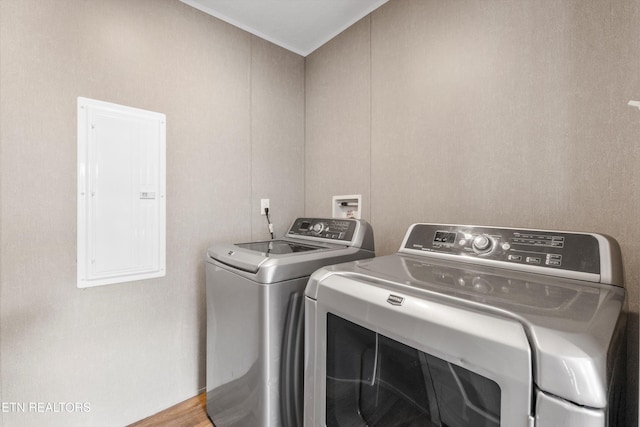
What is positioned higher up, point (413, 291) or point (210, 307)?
point (413, 291)

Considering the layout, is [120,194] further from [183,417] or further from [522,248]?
[522,248]

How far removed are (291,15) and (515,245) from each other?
181cm

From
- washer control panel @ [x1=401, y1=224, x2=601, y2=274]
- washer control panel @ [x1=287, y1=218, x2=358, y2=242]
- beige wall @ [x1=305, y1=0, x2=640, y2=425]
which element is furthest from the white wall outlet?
washer control panel @ [x1=401, y1=224, x2=601, y2=274]

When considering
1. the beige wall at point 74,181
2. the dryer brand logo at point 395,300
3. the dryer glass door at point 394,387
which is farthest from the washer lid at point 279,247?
the dryer brand logo at point 395,300

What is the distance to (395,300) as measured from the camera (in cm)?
71

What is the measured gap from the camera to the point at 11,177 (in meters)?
1.20

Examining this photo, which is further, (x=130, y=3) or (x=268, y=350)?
(x=130, y=3)

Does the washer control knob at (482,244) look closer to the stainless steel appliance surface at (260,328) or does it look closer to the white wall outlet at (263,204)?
the stainless steel appliance surface at (260,328)

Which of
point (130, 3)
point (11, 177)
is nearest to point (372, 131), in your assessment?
point (130, 3)

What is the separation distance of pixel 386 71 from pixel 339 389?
1630mm

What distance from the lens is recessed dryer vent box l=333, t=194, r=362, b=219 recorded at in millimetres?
1820

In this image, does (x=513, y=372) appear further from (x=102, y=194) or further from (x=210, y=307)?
(x=102, y=194)

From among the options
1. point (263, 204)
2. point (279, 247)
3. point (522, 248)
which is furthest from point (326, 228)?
point (522, 248)

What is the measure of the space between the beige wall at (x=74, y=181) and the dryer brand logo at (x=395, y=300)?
1372 millimetres
